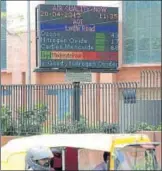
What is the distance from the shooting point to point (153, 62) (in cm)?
2797

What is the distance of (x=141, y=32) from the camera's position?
28.2m

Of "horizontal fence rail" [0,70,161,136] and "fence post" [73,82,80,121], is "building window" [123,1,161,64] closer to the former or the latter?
"horizontal fence rail" [0,70,161,136]

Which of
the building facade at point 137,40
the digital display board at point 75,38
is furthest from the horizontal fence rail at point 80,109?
the building facade at point 137,40

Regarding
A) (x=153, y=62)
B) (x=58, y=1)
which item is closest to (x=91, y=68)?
(x=153, y=62)

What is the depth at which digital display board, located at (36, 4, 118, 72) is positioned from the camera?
20.3 meters

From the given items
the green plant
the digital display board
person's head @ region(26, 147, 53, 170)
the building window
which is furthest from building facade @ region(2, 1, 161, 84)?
person's head @ region(26, 147, 53, 170)

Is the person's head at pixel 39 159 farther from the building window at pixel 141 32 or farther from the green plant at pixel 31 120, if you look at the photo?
the building window at pixel 141 32

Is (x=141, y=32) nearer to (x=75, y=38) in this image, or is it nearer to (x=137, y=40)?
(x=137, y=40)

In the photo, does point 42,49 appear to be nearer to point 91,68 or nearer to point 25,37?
point 91,68

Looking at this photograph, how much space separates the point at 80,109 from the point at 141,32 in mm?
9580

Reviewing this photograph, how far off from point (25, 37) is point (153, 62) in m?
6.79

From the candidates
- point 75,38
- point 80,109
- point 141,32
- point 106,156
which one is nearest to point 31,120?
point 80,109

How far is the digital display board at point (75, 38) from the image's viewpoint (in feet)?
66.5

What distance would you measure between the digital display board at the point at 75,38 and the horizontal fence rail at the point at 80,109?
165 cm
